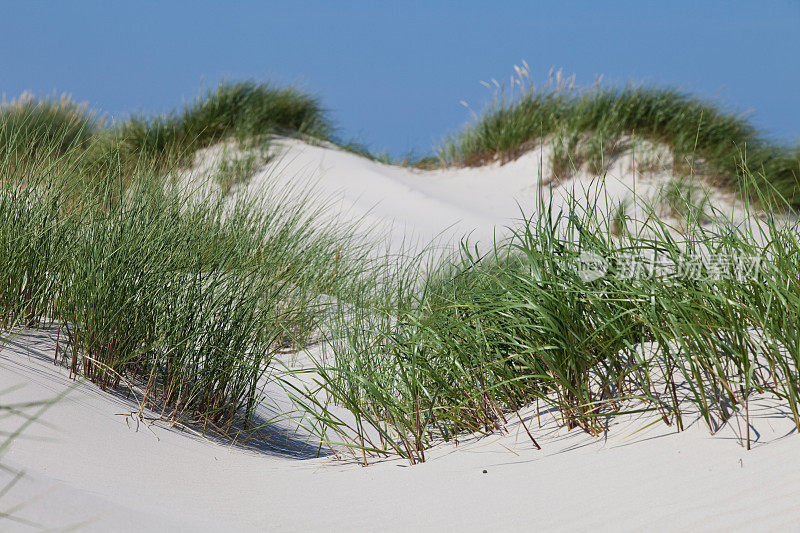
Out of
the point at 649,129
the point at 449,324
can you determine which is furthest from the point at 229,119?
the point at 449,324

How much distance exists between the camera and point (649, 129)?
8.66 metres

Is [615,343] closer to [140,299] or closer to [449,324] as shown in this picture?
[449,324]

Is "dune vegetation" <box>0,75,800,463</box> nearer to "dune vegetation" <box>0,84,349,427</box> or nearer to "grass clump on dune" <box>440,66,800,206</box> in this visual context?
"dune vegetation" <box>0,84,349,427</box>

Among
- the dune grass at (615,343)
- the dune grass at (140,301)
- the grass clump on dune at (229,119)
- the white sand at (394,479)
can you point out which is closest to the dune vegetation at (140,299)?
the dune grass at (140,301)

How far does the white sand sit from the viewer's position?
1.37 metres

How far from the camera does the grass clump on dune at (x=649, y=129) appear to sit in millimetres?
8039

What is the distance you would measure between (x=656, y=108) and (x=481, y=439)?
7733 millimetres

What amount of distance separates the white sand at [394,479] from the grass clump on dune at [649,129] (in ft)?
21.0

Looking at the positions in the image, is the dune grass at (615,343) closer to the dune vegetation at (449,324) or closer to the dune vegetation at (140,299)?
the dune vegetation at (449,324)

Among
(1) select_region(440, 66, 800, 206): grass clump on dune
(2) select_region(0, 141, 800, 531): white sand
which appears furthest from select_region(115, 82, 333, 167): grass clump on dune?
(2) select_region(0, 141, 800, 531): white sand

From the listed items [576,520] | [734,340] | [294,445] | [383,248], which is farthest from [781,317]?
[383,248]

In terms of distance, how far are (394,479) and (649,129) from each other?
7891 millimetres

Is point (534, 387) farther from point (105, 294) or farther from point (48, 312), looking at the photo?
point (48, 312)

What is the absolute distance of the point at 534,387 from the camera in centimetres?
208
